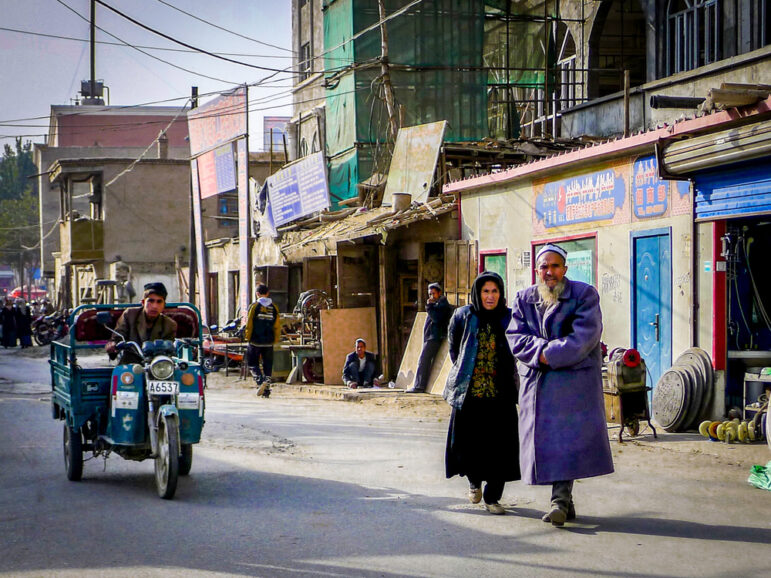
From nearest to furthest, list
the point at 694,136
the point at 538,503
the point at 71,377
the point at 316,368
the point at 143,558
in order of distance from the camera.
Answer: the point at 143,558, the point at 538,503, the point at 71,377, the point at 694,136, the point at 316,368

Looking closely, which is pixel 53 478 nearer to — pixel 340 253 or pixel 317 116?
pixel 340 253

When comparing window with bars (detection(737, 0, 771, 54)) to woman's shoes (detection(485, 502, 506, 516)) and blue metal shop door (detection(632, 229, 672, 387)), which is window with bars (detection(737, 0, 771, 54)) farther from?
woman's shoes (detection(485, 502, 506, 516))

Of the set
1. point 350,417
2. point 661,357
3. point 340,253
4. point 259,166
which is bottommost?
point 350,417

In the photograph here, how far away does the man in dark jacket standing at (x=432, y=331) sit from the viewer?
53.1 ft

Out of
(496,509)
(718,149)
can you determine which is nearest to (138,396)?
(496,509)

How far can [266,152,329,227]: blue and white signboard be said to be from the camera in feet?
77.7

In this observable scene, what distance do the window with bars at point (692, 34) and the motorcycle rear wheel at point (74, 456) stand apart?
505 inches

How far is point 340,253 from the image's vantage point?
770 inches

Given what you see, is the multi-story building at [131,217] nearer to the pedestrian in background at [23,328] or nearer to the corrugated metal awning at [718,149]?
the pedestrian in background at [23,328]

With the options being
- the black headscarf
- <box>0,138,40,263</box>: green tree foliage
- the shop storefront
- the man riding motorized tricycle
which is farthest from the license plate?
<box>0,138,40,263</box>: green tree foliage

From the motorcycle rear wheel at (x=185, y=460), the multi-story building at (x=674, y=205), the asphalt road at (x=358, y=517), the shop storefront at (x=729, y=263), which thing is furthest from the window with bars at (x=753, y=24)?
the motorcycle rear wheel at (x=185, y=460)

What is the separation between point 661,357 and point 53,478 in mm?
7302

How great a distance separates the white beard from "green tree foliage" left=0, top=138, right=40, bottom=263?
59372 mm

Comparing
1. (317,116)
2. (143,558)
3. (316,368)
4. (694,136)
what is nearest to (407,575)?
(143,558)
